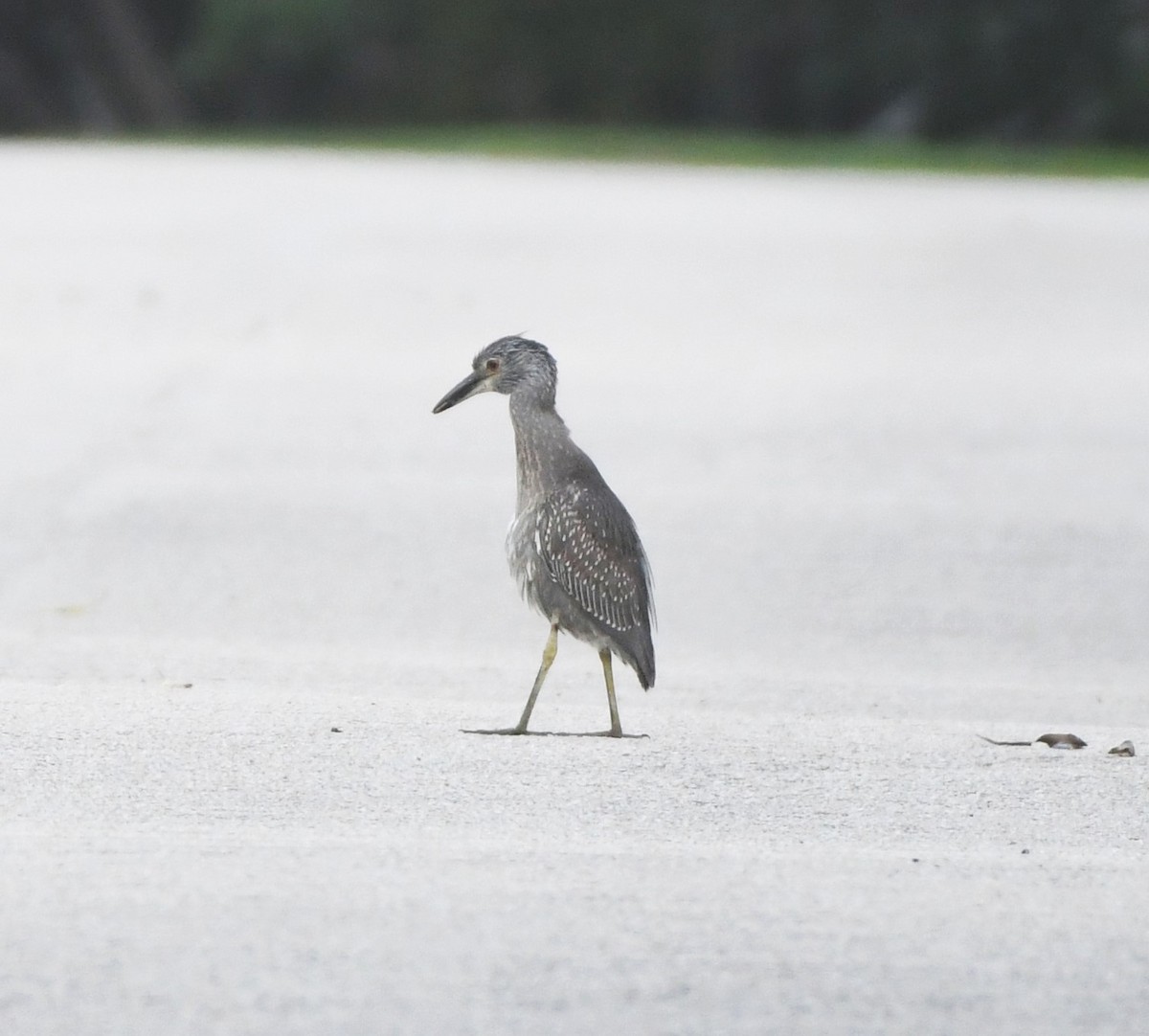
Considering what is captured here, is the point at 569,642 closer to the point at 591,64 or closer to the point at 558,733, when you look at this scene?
the point at 558,733

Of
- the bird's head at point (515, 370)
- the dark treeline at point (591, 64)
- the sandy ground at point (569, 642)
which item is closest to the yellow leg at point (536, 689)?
the sandy ground at point (569, 642)

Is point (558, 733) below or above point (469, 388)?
below

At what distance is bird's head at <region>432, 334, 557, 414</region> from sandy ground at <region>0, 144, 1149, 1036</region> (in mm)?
949

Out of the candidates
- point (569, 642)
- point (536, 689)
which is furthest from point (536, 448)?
point (569, 642)

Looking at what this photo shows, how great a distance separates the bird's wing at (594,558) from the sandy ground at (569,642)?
38 centimetres

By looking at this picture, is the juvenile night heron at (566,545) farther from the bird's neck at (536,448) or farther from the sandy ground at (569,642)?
the sandy ground at (569,642)

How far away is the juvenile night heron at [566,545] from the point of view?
20.0 ft

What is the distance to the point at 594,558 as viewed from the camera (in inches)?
240

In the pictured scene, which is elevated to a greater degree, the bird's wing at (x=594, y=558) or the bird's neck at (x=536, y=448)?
the bird's neck at (x=536, y=448)

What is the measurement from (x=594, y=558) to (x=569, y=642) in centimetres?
250

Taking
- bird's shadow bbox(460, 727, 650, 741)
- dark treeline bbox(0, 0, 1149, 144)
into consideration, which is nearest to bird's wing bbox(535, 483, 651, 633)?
bird's shadow bbox(460, 727, 650, 741)

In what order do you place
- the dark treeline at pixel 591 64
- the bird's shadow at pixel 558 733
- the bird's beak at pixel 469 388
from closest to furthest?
the bird's shadow at pixel 558 733
the bird's beak at pixel 469 388
the dark treeline at pixel 591 64

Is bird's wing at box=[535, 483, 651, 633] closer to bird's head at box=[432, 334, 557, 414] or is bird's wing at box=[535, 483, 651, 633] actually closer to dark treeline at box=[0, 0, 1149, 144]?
bird's head at box=[432, 334, 557, 414]

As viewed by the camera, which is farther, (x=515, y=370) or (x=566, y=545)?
(x=515, y=370)
